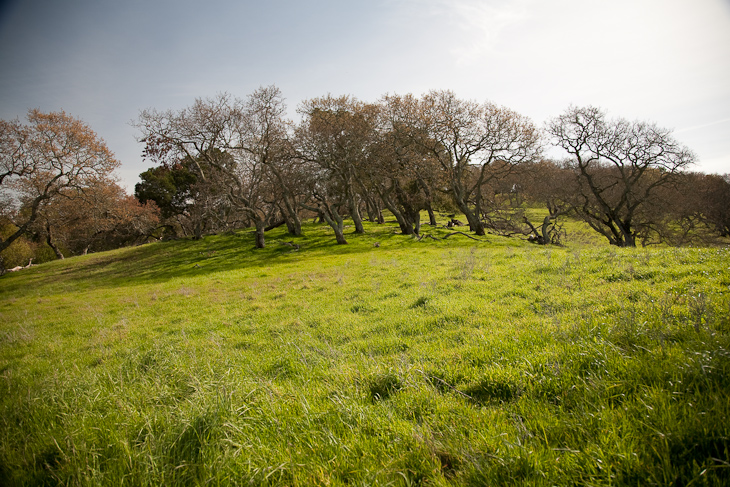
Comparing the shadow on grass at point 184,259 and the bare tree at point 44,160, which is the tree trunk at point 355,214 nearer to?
the shadow on grass at point 184,259

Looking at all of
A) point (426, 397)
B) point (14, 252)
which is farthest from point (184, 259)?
point (14, 252)

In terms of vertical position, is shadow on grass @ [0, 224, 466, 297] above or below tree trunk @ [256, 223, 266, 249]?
below

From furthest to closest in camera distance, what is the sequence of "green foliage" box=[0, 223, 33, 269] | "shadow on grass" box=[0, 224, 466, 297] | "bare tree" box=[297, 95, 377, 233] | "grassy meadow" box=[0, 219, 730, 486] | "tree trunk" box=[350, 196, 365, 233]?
"green foliage" box=[0, 223, 33, 269] < "tree trunk" box=[350, 196, 365, 233] < "bare tree" box=[297, 95, 377, 233] < "shadow on grass" box=[0, 224, 466, 297] < "grassy meadow" box=[0, 219, 730, 486]

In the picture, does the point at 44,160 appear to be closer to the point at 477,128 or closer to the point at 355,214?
the point at 355,214

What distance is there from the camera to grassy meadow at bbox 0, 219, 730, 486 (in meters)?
2.10

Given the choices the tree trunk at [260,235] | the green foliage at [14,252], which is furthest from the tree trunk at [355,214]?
the green foliage at [14,252]

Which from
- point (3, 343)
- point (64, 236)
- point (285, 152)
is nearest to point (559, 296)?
point (3, 343)

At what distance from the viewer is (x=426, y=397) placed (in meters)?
3.16

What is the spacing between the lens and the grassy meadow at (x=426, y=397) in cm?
210

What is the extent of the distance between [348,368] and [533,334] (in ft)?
9.67

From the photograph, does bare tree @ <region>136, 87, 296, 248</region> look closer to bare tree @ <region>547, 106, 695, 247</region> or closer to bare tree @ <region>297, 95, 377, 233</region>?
bare tree @ <region>297, 95, 377, 233</region>

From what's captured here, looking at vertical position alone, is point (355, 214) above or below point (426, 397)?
above

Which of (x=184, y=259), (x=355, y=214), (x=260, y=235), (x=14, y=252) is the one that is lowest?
(x=184, y=259)

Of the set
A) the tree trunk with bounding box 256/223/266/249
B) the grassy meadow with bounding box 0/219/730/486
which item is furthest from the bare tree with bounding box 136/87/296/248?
the grassy meadow with bounding box 0/219/730/486
